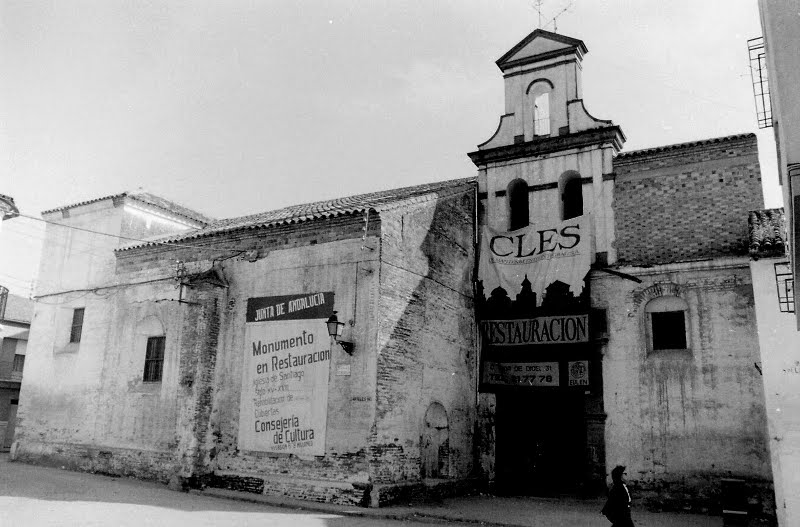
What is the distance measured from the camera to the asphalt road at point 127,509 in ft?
33.5

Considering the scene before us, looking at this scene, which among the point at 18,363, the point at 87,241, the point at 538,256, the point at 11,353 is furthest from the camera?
the point at 18,363

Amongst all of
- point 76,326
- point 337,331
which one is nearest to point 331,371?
point 337,331

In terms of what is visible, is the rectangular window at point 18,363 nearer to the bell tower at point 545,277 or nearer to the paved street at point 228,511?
the paved street at point 228,511

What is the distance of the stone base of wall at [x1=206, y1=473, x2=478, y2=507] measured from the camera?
40.3 ft

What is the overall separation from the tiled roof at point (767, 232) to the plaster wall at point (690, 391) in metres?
0.99

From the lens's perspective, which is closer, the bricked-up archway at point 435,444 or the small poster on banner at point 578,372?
the bricked-up archway at point 435,444

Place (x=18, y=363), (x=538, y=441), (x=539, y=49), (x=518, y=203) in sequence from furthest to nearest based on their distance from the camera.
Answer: (x=18, y=363)
(x=539, y=49)
(x=518, y=203)
(x=538, y=441)

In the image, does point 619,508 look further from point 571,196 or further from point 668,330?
point 571,196

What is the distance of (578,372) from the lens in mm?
14992

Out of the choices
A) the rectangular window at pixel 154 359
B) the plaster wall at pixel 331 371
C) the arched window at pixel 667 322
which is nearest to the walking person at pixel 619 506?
the plaster wall at pixel 331 371

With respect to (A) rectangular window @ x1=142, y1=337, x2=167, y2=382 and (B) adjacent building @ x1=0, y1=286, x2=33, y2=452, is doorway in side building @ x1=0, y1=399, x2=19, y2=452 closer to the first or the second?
(B) adjacent building @ x1=0, y1=286, x2=33, y2=452

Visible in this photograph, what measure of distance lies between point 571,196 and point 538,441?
246 inches

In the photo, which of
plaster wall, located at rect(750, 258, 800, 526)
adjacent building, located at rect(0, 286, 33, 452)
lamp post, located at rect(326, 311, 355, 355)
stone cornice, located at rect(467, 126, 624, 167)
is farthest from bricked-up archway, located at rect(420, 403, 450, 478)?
adjacent building, located at rect(0, 286, 33, 452)

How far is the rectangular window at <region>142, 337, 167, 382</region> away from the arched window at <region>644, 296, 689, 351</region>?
39.4 ft
